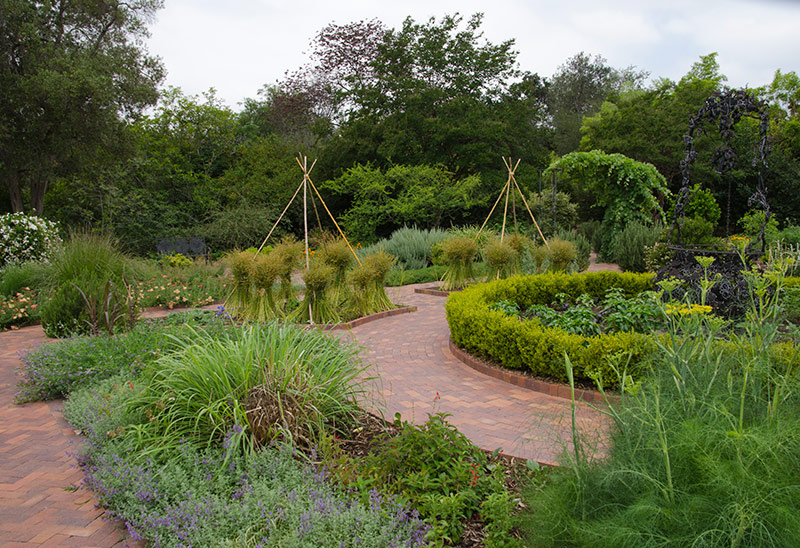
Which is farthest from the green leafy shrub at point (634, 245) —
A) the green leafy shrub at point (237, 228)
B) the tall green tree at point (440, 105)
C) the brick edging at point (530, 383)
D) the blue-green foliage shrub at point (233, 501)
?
the blue-green foliage shrub at point (233, 501)

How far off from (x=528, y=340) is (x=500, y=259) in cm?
449

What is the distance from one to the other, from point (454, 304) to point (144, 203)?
15.6 metres

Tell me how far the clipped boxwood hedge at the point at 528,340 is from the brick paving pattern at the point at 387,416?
260mm

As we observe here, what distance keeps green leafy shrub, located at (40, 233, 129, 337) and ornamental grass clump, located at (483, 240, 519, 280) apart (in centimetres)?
576

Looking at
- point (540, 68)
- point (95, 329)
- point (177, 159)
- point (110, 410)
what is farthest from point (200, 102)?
point (110, 410)

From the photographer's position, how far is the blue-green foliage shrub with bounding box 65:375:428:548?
2.01m

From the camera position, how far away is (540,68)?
22.5 m

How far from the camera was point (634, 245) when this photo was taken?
39.1ft

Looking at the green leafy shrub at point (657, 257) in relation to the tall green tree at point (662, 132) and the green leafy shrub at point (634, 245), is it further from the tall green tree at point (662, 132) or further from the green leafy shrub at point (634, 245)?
the tall green tree at point (662, 132)

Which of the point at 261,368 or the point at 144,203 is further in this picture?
the point at 144,203

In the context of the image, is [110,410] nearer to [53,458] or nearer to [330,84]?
[53,458]

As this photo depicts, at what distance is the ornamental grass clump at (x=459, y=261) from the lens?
30.0 feet

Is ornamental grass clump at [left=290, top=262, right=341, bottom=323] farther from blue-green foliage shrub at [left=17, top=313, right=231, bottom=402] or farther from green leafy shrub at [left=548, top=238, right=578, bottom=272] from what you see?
green leafy shrub at [left=548, top=238, right=578, bottom=272]

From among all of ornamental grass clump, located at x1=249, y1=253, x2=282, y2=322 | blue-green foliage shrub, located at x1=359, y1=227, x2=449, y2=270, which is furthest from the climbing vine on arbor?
ornamental grass clump, located at x1=249, y1=253, x2=282, y2=322
